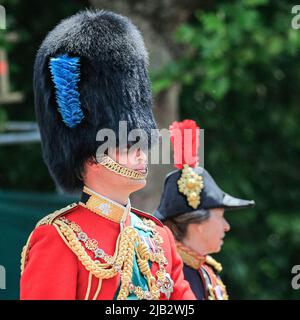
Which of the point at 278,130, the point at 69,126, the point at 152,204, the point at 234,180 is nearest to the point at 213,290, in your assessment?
the point at 69,126

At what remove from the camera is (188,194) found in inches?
147

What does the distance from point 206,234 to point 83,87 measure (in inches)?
43.7

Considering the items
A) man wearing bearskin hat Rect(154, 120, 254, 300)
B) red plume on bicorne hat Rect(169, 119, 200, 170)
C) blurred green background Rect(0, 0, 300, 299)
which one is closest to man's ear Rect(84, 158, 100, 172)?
red plume on bicorne hat Rect(169, 119, 200, 170)

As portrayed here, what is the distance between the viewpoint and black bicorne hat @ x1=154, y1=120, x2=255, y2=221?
3.72m

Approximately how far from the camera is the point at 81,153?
3.00 metres

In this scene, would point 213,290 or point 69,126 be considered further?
point 213,290

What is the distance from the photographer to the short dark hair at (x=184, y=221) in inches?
149

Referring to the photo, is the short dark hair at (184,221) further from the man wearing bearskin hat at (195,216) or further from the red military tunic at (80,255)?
the red military tunic at (80,255)

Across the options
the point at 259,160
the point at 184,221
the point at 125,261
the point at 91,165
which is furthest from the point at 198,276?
the point at 259,160

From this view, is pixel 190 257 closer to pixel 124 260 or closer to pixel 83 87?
pixel 124 260

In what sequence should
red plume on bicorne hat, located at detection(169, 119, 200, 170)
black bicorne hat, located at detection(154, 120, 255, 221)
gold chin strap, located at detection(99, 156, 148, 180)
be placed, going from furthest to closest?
black bicorne hat, located at detection(154, 120, 255, 221) → red plume on bicorne hat, located at detection(169, 119, 200, 170) → gold chin strap, located at detection(99, 156, 148, 180)

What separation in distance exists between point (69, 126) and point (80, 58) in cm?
22

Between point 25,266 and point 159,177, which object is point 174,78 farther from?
point 25,266

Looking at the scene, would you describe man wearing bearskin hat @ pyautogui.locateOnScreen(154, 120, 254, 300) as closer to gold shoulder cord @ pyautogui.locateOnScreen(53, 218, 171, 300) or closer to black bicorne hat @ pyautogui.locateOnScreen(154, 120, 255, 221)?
black bicorne hat @ pyautogui.locateOnScreen(154, 120, 255, 221)
